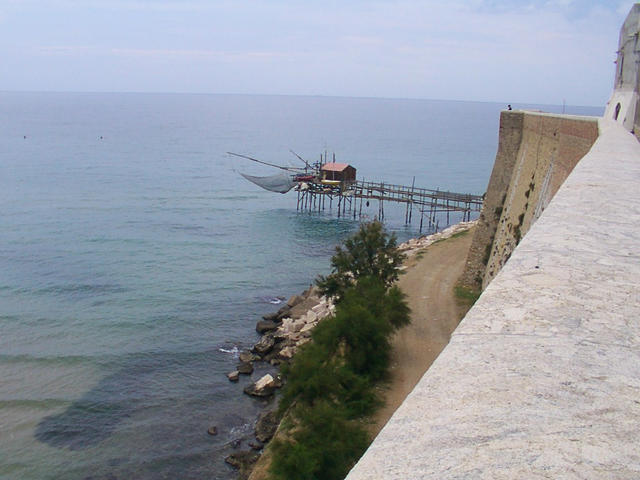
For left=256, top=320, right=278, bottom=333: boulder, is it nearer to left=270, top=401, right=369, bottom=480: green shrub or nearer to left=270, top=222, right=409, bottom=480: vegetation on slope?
left=270, top=222, right=409, bottom=480: vegetation on slope

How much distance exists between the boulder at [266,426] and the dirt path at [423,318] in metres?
4.44


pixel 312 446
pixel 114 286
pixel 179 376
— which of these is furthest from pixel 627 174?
pixel 114 286

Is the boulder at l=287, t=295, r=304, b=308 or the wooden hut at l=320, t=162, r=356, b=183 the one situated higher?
the wooden hut at l=320, t=162, r=356, b=183

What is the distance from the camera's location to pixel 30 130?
141m

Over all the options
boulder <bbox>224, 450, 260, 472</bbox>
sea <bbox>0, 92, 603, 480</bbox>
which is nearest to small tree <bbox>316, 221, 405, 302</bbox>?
sea <bbox>0, 92, 603, 480</bbox>

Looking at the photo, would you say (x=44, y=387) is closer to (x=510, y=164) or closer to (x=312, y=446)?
(x=312, y=446)

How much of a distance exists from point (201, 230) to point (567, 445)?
50.2 m

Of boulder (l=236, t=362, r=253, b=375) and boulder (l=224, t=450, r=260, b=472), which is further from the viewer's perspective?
boulder (l=236, t=362, r=253, b=375)

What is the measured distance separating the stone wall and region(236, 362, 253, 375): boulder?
10553 mm

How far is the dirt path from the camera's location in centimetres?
1955

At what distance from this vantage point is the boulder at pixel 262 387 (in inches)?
952

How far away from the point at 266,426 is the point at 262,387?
2.80 m

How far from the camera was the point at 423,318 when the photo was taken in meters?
24.9

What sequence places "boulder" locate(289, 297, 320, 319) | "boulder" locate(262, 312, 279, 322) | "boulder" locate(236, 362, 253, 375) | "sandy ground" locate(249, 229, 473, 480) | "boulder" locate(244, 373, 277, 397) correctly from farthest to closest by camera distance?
1. "boulder" locate(262, 312, 279, 322)
2. "boulder" locate(289, 297, 320, 319)
3. "boulder" locate(236, 362, 253, 375)
4. "boulder" locate(244, 373, 277, 397)
5. "sandy ground" locate(249, 229, 473, 480)
